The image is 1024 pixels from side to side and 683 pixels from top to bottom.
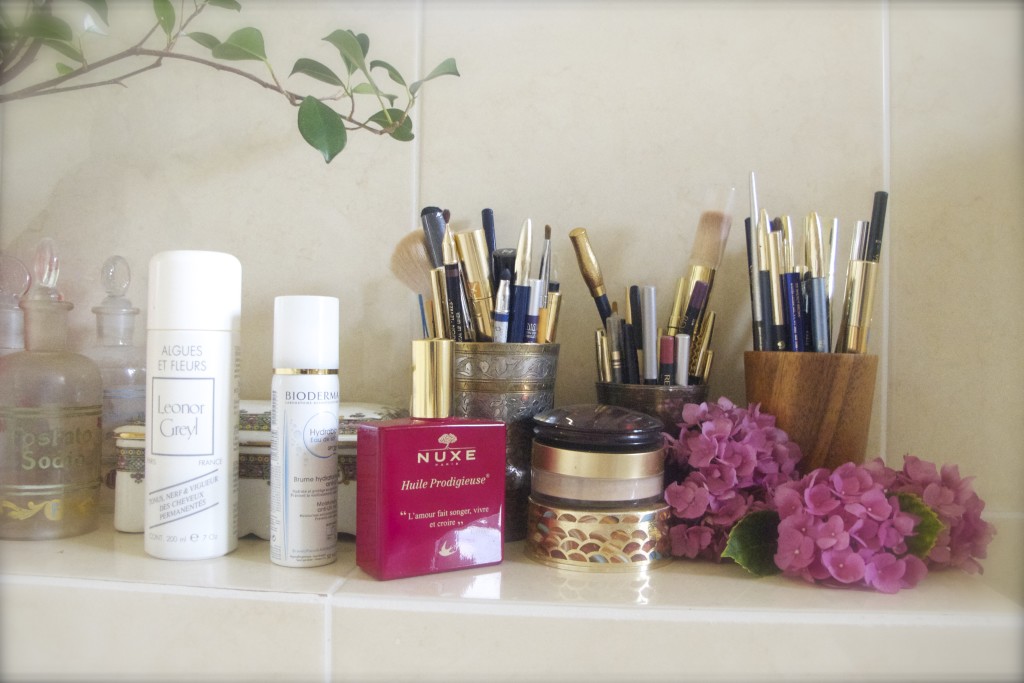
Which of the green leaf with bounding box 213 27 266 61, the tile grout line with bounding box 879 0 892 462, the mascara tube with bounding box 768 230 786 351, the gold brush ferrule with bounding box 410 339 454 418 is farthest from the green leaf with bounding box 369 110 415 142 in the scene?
the tile grout line with bounding box 879 0 892 462

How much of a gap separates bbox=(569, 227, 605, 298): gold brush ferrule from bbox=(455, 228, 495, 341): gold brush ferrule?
8 centimetres

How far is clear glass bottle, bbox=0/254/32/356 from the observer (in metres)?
0.56

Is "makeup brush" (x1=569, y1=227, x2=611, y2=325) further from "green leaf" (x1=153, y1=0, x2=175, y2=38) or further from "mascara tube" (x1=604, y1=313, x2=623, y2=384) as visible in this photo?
"green leaf" (x1=153, y1=0, x2=175, y2=38)

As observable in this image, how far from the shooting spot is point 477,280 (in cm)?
53

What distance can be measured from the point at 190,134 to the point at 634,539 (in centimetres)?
56

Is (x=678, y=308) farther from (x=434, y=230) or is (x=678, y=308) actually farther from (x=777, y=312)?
(x=434, y=230)

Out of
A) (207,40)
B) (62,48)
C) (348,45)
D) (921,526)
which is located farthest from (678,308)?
(62,48)

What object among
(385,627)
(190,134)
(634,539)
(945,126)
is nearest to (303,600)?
(385,627)

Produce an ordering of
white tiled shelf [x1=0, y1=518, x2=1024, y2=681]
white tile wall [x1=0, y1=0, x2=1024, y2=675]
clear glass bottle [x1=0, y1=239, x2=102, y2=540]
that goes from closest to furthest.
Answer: white tiled shelf [x1=0, y1=518, x2=1024, y2=681]
clear glass bottle [x1=0, y1=239, x2=102, y2=540]
white tile wall [x1=0, y1=0, x2=1024, y2=675]

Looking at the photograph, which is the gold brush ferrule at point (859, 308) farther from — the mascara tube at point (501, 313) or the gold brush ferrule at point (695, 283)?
the mascara tube at point (501, 313)

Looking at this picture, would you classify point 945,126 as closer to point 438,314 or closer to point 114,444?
point 438,314

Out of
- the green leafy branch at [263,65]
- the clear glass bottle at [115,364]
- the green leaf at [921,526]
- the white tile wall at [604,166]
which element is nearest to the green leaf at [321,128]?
the green leafy branch at [263,65]

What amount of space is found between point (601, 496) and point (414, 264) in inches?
10.0

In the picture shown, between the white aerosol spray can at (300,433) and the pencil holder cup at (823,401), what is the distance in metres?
0.34
